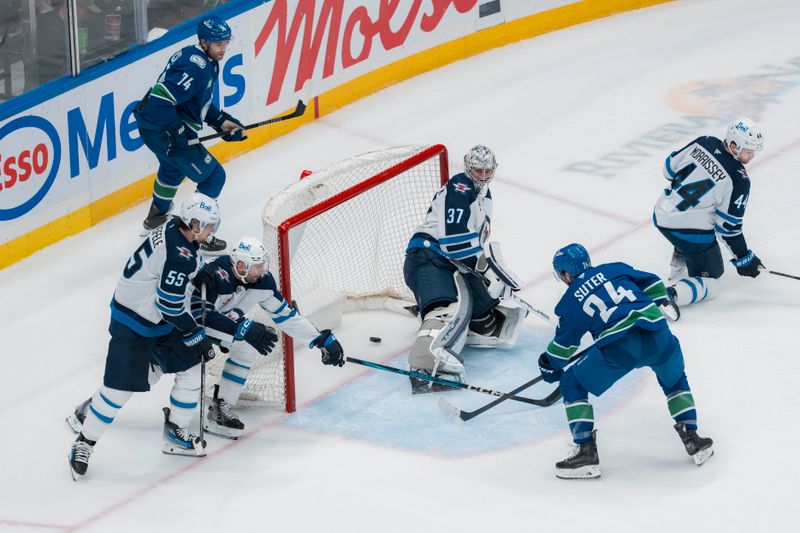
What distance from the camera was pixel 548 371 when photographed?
588 cm

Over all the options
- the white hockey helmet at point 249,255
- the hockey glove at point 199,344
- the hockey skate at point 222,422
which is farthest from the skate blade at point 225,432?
the white hockey helmet at point 249,255

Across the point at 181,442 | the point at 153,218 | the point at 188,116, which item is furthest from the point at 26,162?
the point at 181,442

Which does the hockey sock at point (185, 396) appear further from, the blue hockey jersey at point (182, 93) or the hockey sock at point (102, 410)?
the blue hockey jersey at point (182, 93)

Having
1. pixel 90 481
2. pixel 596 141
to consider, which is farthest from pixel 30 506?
pixel 596 141

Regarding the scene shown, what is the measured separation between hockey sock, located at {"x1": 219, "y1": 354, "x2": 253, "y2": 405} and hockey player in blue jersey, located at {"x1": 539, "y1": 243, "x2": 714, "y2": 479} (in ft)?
3.93

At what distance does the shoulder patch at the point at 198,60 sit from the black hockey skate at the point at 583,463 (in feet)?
8.82

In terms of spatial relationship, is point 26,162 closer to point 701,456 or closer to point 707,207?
point 707,207

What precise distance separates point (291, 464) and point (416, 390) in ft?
2.43

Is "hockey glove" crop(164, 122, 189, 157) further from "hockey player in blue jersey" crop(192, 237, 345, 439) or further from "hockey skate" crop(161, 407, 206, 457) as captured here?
"hockey skate" crop(161, 407, 206, 457)

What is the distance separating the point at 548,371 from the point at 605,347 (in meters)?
0.26

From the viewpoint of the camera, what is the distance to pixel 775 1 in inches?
428

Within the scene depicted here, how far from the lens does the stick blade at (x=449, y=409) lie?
20.6 feet

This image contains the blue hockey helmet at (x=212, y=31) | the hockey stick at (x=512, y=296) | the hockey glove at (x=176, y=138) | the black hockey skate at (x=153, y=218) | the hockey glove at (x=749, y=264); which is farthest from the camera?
the black hockey skate at (x=153, y=218)

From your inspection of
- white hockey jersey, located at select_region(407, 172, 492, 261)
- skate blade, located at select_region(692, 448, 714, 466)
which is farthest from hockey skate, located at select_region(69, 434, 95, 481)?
skate blade, located at select_region(692, 448, 714, 466)
